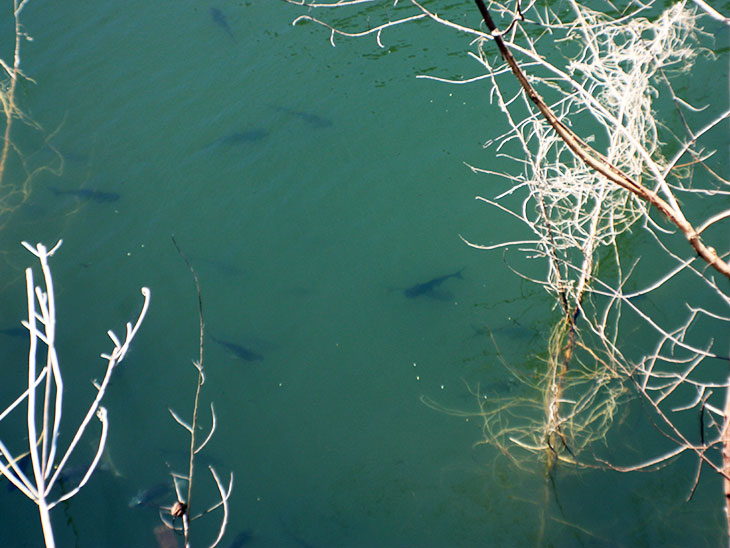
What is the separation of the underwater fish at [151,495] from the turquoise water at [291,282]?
2.4 inches

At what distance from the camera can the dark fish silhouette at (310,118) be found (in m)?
7.14

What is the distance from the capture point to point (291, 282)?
6031 mm

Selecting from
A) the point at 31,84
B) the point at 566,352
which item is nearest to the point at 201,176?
the point at 31,84

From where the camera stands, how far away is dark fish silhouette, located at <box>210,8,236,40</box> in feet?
26.9

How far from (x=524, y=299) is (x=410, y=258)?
1.19 m

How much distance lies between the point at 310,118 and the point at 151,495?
14.7 feet

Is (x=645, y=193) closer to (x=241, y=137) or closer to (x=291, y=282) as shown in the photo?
(x=291, y=282)

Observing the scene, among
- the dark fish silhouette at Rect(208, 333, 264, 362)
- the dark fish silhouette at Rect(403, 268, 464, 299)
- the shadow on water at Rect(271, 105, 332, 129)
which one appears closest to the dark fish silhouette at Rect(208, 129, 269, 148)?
the shadow on water at Rect(271, 105, 332, 129)

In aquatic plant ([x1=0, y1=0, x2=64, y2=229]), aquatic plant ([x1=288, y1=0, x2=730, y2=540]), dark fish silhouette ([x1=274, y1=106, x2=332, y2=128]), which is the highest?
aquatic plant ([x1=0, y1=0, x2=64, y2=229])

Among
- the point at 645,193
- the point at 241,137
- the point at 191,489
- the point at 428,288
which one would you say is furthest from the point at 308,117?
the point at 645,193

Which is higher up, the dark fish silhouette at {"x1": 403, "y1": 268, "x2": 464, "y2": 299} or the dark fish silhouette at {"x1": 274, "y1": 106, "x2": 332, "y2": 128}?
the dark fish silhouette at {"x1": 274, "y1": 106, "x2": 332, "y2": 128}

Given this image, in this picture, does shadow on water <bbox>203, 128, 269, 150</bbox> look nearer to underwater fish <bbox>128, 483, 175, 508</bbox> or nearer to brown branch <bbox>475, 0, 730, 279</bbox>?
underwater fish <bbox>128, 483, 175, 508</bbox>

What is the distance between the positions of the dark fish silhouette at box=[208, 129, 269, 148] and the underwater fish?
3.93 m

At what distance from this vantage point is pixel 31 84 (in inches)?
309
